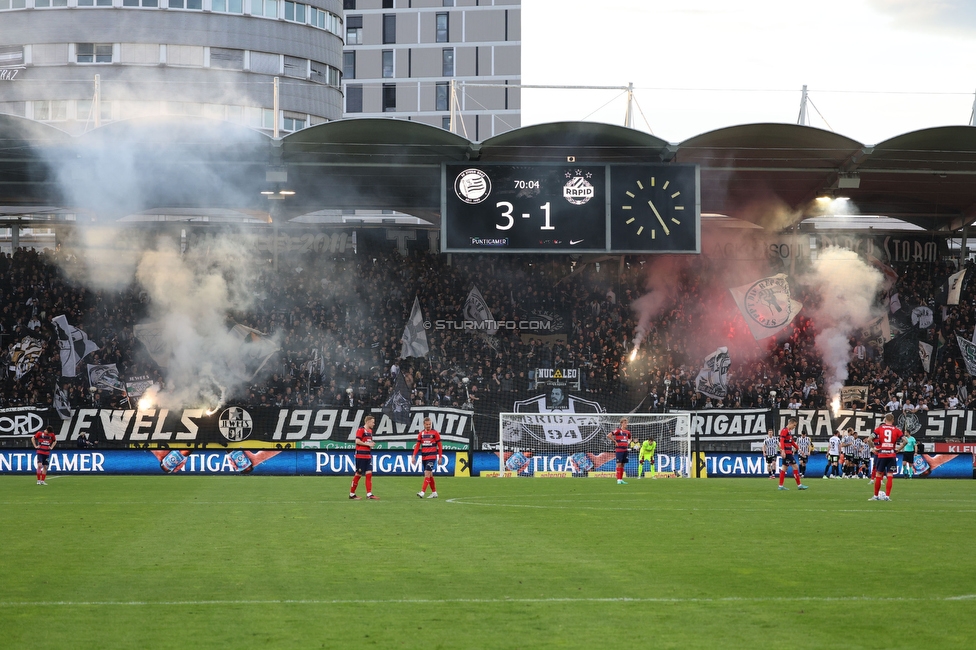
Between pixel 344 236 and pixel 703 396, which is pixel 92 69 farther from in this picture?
pixel 703 396

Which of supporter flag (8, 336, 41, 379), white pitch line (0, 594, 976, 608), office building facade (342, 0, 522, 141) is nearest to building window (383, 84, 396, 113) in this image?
office building facade (342, 0, 522, 141)

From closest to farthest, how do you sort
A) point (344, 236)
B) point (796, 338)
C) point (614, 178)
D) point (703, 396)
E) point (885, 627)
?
point (885, 627) < point (614, 178) < point (703, 396) < point (796, 338) < point (344, 236)

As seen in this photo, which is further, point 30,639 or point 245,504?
point 245,504

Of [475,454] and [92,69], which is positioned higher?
[92,69]

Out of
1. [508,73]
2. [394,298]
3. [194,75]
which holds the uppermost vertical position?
[508,73]

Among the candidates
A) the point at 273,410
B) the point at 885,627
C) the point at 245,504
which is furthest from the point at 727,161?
the point at 885,627

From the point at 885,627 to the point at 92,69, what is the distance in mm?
61946

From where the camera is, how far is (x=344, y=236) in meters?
42.3

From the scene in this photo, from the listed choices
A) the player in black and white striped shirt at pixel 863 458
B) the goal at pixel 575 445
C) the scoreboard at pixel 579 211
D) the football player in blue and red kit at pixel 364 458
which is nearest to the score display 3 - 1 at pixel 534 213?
the scoreboard at pixel 579 211

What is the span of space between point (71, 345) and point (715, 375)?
76.4 ft

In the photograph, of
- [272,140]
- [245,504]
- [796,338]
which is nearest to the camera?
[245,504]

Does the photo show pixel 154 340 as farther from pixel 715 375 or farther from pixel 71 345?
pixel 715 375

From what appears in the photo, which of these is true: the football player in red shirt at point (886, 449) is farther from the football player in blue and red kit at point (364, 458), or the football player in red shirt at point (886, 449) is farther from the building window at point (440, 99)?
the building window at point (440, 99)

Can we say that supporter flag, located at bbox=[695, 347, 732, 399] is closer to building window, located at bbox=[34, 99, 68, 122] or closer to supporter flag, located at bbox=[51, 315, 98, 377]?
supporter flag, located at bbox=[51, 315, 98, 377]
